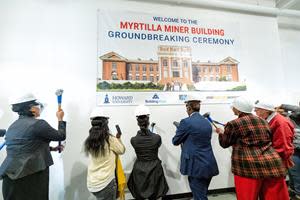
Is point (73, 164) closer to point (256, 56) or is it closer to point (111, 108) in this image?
point (111, 108)

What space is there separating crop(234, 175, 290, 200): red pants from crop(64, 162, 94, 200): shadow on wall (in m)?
1.96

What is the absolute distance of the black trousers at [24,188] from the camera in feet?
5.02

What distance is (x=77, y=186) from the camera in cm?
248

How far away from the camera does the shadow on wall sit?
246 cm

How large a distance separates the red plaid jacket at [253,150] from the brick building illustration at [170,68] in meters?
1.41

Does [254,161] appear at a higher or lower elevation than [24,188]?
higher

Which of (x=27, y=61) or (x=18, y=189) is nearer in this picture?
(x=18, y=189)

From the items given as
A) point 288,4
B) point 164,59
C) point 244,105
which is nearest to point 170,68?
point 164,59

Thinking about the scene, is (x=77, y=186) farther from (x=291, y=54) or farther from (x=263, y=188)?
(x=291, y=54)

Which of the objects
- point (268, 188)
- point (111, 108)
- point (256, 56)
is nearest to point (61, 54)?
point (111, 108)

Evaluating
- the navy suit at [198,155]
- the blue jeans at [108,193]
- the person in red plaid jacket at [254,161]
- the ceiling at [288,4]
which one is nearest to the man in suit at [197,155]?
the navy suit at [198,155]

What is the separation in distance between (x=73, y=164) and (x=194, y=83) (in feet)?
7.26

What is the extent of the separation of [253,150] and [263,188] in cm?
43

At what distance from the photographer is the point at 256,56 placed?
3322 millimetres
